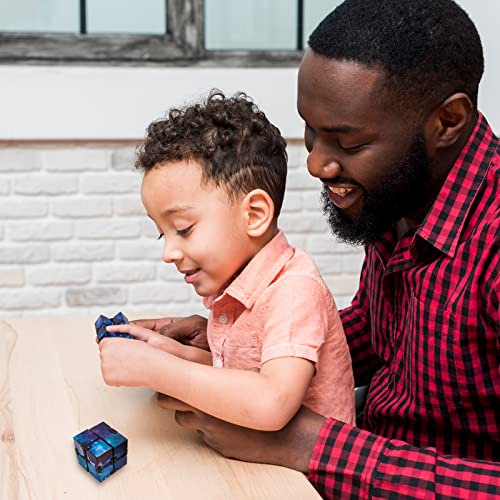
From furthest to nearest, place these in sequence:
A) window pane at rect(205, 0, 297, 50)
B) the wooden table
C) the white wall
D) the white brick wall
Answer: window pane at rect(205, 0, 297, 50), the white brick wall, the white wall, the wooden table

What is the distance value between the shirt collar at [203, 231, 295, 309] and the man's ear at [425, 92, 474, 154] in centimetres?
25

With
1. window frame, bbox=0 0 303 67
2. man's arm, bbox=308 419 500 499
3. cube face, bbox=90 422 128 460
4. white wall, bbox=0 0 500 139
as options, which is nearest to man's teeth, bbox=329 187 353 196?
man's arm, bbox=308 419 500 499

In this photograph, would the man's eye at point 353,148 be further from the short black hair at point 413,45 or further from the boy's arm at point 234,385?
the boy's arm at point 234,385

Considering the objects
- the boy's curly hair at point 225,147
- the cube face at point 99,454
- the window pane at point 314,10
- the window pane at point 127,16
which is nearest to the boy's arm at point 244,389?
the cube face at point 99,454

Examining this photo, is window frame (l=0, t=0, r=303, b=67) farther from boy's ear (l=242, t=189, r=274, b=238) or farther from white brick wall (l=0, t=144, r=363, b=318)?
boy's ear (l=242, t=189, r=274, b=238)

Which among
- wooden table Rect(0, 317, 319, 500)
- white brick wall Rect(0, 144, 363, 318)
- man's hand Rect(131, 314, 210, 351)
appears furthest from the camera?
white brick wall Rect(0, 144, 363, 318)

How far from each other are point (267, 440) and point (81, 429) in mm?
260

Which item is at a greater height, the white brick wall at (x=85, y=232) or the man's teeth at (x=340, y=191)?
the man's teeth at (x=340, y=191)

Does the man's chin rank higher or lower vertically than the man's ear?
lower

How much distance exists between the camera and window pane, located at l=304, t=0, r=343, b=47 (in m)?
3.07

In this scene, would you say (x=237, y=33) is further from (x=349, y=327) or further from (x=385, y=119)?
(x=385, y=119)

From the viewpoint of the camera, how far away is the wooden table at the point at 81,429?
963 millimetres

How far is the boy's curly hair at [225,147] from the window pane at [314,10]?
6.58 feet

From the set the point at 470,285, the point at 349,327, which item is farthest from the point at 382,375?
the point at 470,285
